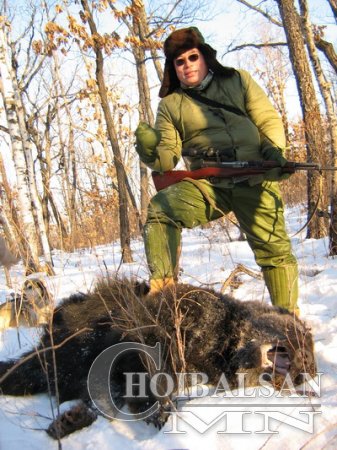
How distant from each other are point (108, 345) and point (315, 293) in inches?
77.0

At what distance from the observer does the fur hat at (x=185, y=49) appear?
268cm

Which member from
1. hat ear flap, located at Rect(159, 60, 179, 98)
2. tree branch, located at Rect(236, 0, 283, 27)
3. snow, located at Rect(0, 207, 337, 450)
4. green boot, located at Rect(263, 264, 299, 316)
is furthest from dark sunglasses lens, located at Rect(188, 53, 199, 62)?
tree branch, located at Rect(236, 0, 283, 27)

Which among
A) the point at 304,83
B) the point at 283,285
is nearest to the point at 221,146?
the point at 283,285

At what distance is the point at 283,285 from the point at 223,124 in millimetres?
1137

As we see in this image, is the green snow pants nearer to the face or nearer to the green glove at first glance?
the green glove

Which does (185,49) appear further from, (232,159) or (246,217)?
(246,217)

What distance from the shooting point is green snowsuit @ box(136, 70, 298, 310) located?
2596 mm

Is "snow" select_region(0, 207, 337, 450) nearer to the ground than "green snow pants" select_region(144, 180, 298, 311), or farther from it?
nearer to the ground

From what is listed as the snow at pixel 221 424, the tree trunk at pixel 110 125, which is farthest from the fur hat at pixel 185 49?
the tree trunk at pixel 110 125

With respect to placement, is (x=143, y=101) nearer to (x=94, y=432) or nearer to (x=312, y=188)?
(x=312, y=188)

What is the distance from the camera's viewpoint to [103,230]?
14938 mm

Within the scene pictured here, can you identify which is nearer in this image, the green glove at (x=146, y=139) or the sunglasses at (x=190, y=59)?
the green glove at (x=146, y=139)

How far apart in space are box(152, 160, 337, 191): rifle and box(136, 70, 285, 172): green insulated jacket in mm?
80

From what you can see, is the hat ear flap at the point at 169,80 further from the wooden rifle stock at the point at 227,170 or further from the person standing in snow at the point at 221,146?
the wooden rifle stock at the point at 227,170
